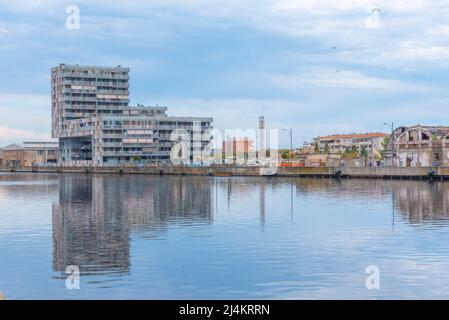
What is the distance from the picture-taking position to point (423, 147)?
15575cm

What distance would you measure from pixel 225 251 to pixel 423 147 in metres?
121

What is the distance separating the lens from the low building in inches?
5950

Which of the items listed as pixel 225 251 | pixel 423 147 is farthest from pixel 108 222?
pixel 423 147

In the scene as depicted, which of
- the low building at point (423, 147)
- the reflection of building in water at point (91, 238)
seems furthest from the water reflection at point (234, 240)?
the low building at point (423, 147)

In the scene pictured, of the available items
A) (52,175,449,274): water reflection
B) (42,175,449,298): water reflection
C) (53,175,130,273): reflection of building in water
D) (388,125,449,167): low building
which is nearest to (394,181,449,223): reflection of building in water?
(52,175,449,274): water reflection

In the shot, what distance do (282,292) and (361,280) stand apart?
462 centimetres

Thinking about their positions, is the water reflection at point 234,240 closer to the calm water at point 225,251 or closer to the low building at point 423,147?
the calm water at point 225,251

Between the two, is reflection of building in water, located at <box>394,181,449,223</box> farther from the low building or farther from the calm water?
the low building

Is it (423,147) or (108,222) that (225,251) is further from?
(423,147)

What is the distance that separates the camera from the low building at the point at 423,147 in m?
151

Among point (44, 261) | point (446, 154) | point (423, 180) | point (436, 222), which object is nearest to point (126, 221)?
point (44, 261)

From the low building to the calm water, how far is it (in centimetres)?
8067

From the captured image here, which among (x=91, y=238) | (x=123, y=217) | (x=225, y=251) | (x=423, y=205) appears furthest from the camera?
(x=423, y=205)

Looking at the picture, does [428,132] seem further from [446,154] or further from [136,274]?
[136,274]
